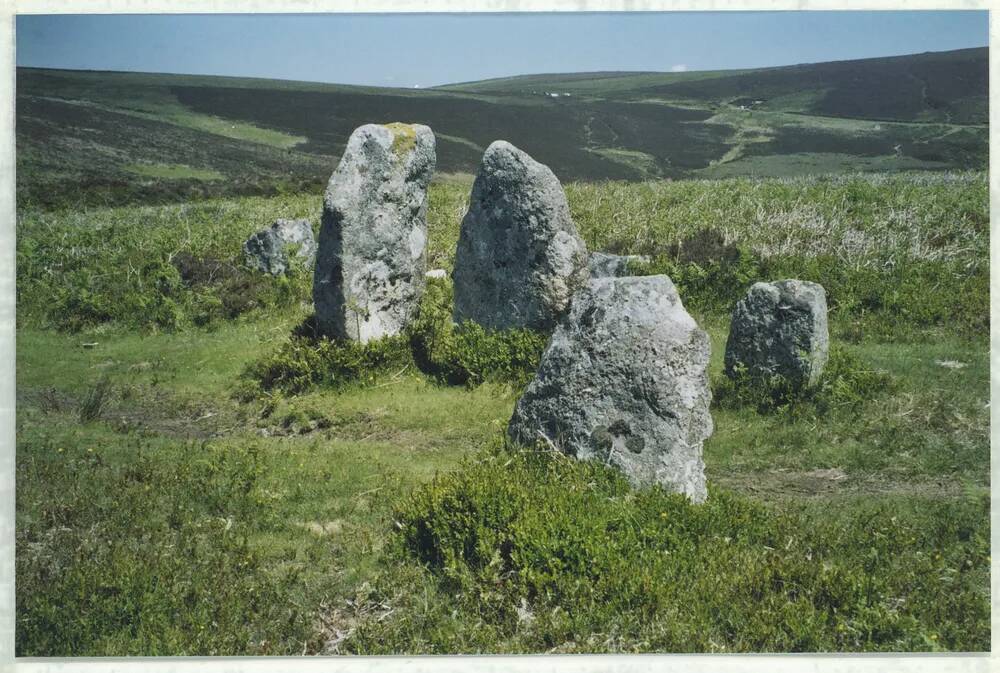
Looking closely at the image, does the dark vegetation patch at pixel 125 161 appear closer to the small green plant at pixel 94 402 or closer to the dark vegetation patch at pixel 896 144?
the small green plant at pixel 94 402

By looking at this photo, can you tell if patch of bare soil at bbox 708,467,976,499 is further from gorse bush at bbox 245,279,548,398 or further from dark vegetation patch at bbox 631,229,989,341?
dark vegetation patch at bbox 631,229,989,341

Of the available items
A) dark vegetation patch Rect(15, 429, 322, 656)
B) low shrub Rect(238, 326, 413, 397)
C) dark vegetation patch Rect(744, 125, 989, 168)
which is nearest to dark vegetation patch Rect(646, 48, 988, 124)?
dark vegetation patch Rect(744, 125, 989, 168)

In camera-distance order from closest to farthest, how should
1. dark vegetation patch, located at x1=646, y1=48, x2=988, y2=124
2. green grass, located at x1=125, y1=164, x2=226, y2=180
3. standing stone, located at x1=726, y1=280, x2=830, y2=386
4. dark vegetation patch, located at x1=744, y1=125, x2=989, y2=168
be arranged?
1. dark vegetation patch, located at x1=646, y1=48, x2=988, y2=124
2. standing stone, located at x1=726, y1=280, x2=830, y2=386
3. dark vegetation patch, located at x1=744, y1=125, x2=989, y2=168
4. green grass, located at x1=125, y1=164, x2=226, y2=180

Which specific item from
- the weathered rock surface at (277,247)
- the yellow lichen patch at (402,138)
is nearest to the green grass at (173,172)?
the weathered rock surface at (277,247)

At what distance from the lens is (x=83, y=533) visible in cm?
756

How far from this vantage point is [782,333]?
38.7 ft

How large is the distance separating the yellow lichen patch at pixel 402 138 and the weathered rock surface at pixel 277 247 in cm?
548

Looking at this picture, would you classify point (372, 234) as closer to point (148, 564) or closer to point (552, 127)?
point (148, 564)

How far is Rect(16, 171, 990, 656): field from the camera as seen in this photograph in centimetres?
638

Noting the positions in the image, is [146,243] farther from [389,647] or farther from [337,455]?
[389,647]

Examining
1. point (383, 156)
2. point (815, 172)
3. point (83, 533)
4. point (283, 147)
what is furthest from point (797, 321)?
point (283, 147)

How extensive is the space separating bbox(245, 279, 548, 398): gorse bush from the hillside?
507 cm

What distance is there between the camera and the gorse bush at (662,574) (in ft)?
20.4

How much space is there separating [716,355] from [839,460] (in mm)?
4318
